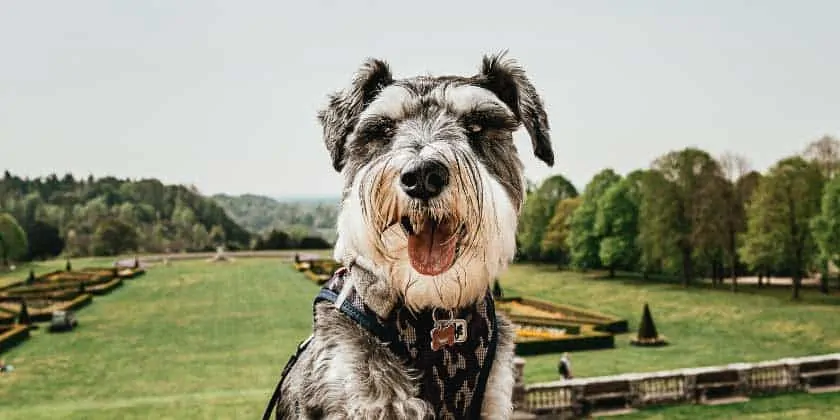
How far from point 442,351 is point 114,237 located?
103691mm

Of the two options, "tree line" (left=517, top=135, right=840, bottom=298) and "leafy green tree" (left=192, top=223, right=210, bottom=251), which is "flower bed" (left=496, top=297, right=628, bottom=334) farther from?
"leafy green tree" (left=192, top=223, right=210, bottom=251)

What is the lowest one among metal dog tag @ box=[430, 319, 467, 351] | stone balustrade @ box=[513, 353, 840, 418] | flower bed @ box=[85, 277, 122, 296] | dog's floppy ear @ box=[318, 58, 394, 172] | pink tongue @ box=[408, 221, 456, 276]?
stone balustrade @ box=[513, 353, 840, 418]

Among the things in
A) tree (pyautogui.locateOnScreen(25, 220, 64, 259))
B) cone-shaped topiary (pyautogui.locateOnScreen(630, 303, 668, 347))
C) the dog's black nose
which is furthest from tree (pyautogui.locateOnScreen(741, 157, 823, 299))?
tree (pyautogui.locateOnScreen(25, 220, 64, 259))

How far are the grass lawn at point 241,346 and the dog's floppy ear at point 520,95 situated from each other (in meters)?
19.9

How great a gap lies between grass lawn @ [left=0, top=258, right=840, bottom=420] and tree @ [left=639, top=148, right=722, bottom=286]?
2.25 meters

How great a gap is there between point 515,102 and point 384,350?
1.16 m

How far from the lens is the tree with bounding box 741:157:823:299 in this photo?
43250 millimetres

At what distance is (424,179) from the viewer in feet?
10.1

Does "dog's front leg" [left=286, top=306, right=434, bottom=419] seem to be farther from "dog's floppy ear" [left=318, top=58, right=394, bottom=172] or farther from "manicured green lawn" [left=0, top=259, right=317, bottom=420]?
"manicured green lawn" [left=0, top=259, right=317, bottom=420]

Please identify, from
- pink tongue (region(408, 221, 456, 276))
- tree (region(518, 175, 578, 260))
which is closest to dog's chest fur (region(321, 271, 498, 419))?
pink tongue (region(408, 221, 456, 276))

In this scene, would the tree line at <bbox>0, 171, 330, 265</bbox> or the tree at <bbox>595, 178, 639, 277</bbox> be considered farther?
the tree line at <bbox>0, 171, 330, 265</bbox>

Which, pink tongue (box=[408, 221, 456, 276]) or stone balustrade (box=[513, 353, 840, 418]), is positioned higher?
pink tongue (box=[408, 221, 456, 276])

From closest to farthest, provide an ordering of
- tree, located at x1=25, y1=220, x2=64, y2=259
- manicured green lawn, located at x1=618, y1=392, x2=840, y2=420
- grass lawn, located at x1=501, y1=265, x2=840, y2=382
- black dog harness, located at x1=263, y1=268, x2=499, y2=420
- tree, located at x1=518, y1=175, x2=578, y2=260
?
1. black dog harness, located at x1=263, y1=268, x2=499, y2=420
2. manicured green lawn, located at x1=618, y1=392, x2=840, y2=420
3. grass lawn, located at x1=501, y1=265, x2=840, y2=382
4. tree, located at x1=518, y1=175, x2=578, y2=260
5. tree, located at x1=25, y1=220, x2=64, y2=259

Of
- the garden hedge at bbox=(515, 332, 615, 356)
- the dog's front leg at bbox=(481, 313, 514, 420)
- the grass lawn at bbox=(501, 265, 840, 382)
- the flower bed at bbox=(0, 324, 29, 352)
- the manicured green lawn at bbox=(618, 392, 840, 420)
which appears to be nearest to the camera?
the dog's front leg at bbox=(481, 313, 514, 420)
